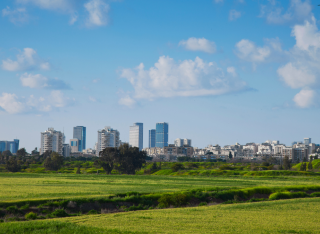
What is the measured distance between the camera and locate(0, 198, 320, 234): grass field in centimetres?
2345

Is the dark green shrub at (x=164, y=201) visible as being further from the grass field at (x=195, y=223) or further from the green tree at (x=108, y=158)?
the green tree at (x=108, y=158)

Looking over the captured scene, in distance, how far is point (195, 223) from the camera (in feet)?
86.5

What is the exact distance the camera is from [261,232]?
22969 mm

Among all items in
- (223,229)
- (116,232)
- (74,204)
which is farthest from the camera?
(74,204)

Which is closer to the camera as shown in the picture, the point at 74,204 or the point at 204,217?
the point at 204,217

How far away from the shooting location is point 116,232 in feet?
73.7

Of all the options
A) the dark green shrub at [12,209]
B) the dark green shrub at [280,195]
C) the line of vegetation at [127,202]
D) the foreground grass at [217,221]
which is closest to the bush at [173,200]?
the line of vegetation at [127,202]

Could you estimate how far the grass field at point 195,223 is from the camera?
2345cm

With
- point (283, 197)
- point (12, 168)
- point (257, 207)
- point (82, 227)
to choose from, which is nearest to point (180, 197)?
point (257, 207)

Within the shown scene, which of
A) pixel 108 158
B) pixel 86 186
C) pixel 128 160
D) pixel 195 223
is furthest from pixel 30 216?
pixel 128 160

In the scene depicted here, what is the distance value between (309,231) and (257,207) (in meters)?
14.9

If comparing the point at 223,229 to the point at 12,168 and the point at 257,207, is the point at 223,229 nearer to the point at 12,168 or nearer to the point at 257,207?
the point at 257,207

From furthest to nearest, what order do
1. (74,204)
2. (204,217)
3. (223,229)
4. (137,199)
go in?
(137,199), (74,204), (204,217), (223,229)

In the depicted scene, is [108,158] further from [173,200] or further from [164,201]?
[164,201]
